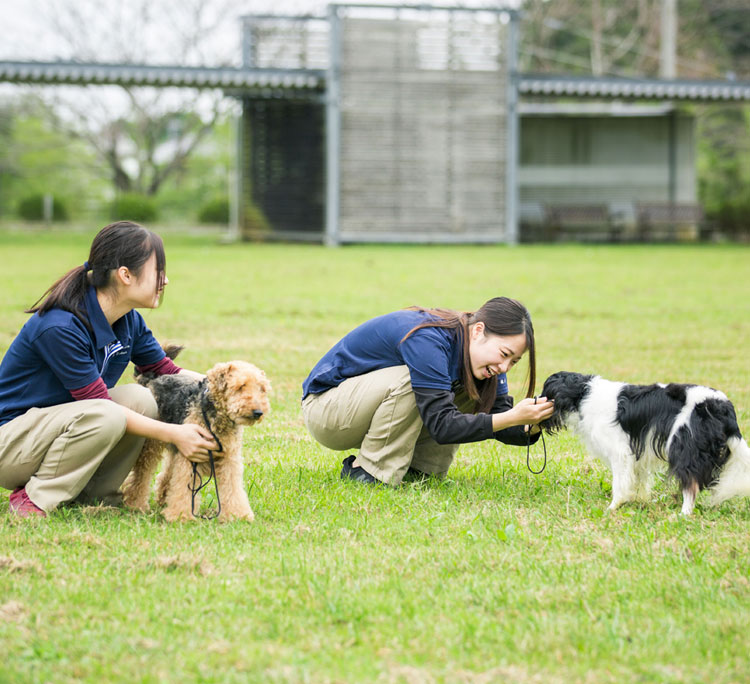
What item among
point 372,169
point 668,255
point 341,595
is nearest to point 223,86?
point 372,169

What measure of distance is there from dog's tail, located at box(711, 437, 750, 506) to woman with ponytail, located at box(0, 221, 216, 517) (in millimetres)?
2314

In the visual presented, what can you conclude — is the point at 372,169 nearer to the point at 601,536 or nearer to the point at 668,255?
the point at 668,255

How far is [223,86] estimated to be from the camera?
24.1 m

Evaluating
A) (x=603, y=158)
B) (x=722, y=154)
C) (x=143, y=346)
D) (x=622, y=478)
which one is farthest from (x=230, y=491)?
(x=722, y=154)

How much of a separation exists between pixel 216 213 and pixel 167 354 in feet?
120

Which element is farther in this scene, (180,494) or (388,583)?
(180,494)

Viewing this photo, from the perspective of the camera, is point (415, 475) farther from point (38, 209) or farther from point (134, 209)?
point (38, 209)

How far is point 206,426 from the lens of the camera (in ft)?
14.2

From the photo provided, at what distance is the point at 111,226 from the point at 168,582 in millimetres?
1611

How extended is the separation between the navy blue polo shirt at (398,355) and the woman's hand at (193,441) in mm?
1059

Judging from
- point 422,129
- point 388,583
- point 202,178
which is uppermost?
point 202,178

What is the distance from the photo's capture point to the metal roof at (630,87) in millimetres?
25219

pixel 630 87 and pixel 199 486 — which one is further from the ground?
pixel 630 87

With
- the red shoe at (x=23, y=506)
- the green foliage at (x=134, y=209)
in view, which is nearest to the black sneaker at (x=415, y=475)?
the red shoe at (x=23, y=506)
